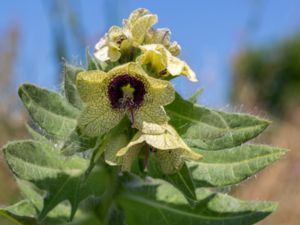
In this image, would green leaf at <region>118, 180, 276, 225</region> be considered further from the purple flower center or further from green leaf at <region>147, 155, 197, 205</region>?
the purple flower center

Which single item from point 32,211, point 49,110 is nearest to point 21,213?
point 32,211

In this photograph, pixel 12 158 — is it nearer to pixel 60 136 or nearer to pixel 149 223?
pixel 60 136

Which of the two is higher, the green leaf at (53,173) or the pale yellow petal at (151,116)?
the pale yellow petal at (151,116)

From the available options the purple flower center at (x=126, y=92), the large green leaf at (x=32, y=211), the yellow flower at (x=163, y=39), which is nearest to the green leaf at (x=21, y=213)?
the large green leaf at (x=32, y=211)

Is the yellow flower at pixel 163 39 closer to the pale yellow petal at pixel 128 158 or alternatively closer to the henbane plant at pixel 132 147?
the henbane plant at pixel 132 147

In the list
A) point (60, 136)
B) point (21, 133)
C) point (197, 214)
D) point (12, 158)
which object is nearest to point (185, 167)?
point (197, 214)

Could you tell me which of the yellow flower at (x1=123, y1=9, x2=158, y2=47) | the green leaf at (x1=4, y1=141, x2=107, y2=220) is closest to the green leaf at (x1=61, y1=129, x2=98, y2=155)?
the green leaf at (x1=4, y1=141, x2=107, y2=220)

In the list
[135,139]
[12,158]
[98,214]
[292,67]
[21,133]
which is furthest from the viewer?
[292,67]
